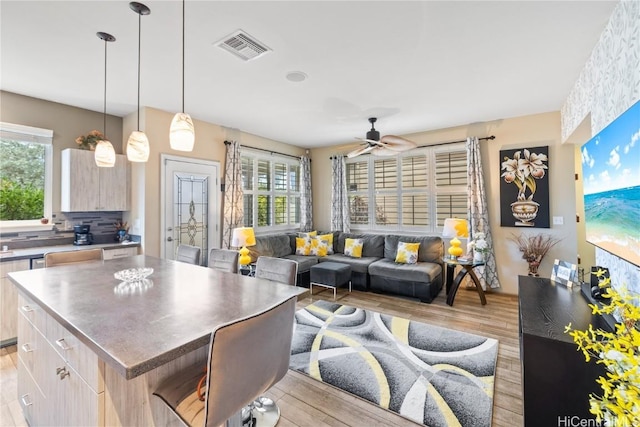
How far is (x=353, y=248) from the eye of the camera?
5379 millimetres

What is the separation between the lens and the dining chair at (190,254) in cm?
284

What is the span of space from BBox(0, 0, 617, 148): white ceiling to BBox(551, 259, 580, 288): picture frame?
1.90 meters

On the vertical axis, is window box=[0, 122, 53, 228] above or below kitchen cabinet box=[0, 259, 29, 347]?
above

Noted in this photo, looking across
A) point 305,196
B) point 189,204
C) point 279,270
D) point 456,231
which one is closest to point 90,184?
point 189,204

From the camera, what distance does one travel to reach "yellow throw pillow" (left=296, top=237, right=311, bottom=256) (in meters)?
5.50

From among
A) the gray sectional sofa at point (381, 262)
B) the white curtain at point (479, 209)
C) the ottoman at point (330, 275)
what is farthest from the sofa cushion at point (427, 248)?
the ottoman at point (330, 275)

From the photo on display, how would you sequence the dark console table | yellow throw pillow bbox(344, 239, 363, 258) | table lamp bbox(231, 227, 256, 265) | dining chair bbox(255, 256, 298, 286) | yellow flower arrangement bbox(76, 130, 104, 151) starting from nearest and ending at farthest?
the dark console table, dining chair bbox(255, 256, 298, 286), yellow flower arrangement bbox(76, 130, 104, 151), table lamp bbox(231, 227, 256, 265), yellow throw pillow bbox(344, 239, 363, 258)

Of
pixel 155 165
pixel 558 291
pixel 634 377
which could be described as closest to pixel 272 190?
pixel 155 165

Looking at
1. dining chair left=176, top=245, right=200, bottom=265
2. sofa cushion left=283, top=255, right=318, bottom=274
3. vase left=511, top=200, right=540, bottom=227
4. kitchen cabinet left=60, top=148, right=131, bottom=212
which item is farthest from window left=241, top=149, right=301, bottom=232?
vase left=511, top=200, right=540, bottom=227

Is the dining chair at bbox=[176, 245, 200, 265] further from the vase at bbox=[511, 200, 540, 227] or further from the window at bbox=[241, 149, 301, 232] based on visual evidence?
the vase at bbox=[511, 200, 540, 227]

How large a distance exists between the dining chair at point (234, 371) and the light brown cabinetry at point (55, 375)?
253mm

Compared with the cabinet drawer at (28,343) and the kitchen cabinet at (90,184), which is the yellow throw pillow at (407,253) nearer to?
the kitchen cabinet at (90,184)

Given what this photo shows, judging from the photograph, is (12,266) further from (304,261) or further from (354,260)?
(354,260)

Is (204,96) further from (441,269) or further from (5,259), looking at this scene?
(441,269)
